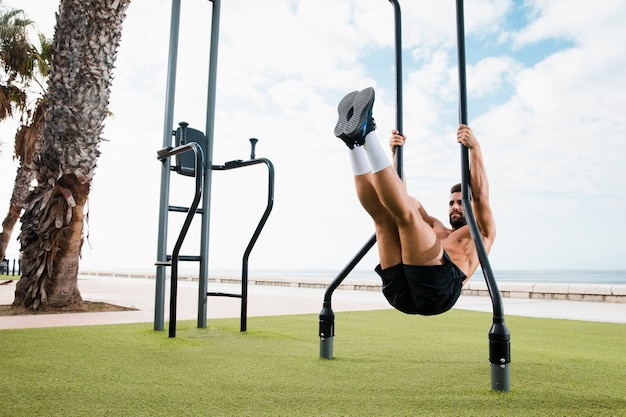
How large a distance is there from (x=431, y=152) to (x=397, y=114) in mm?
993

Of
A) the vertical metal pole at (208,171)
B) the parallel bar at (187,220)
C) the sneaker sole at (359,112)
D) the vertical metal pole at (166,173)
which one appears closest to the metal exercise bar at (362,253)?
the sneaker sole at (359,112)

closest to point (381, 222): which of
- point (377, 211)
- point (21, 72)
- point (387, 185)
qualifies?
point (377, 211)

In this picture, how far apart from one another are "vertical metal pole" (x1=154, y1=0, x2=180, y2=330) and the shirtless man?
2.54 metres

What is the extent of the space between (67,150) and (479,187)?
516 cm

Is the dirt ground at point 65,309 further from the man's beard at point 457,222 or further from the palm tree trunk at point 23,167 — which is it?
the palm tree trunk at point 23,167

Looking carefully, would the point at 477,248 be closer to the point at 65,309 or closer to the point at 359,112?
the point at 359,112

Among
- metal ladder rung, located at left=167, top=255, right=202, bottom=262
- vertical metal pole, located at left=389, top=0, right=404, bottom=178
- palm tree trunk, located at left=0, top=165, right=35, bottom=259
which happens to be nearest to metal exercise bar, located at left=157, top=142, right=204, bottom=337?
metal ladder rung, located at left=167, top=255, right=202, bottom=262

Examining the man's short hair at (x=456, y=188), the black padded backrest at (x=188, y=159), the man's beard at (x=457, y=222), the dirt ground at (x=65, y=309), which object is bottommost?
the dirt ground at (x=65, y=309)

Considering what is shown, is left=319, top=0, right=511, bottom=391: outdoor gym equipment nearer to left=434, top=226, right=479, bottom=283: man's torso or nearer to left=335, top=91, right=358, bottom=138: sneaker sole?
left=434, top=226, right=479, bottom=283: man's torso

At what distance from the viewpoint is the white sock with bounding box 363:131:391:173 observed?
2.06 m

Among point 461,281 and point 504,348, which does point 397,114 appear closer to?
point 461,281

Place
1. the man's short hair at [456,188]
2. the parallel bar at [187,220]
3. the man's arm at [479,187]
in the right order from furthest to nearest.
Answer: the parallel bar at [187,220] → the man's short hair at [456,188] → the man's arm at [479,187]

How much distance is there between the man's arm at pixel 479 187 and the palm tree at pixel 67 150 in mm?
4971

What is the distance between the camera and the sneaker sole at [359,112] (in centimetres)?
204
